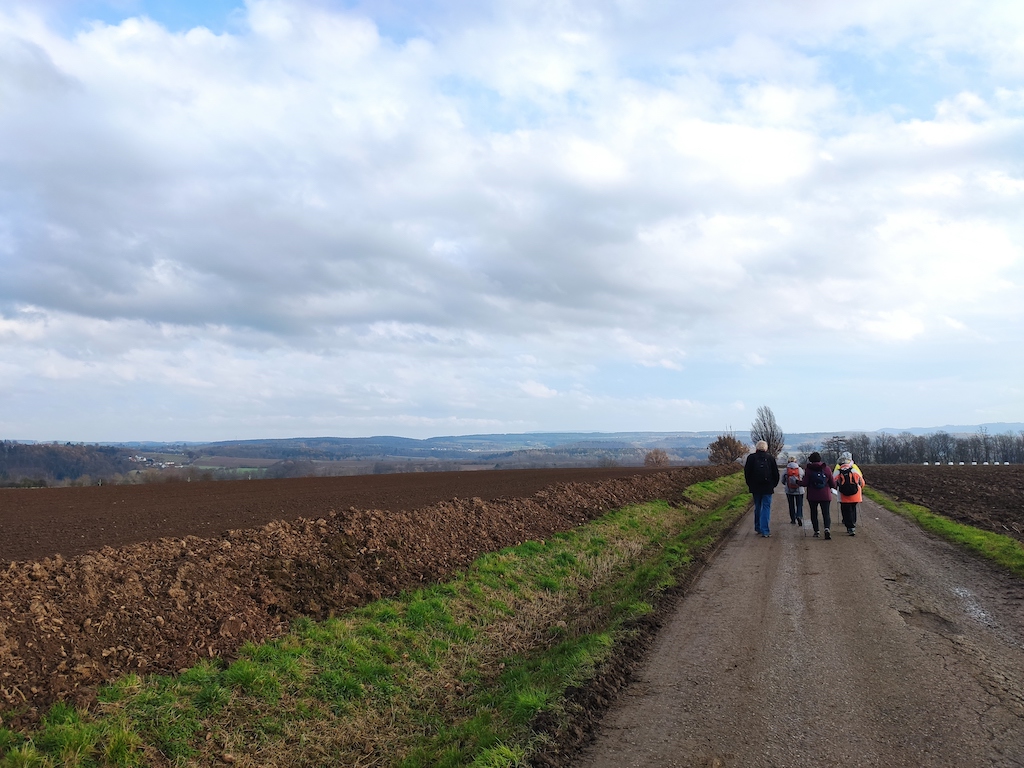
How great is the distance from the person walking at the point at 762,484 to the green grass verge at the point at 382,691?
5744 mm

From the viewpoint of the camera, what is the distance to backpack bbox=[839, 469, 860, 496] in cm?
1562

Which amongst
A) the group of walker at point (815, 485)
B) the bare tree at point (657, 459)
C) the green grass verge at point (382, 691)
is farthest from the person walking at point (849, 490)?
the bare tree at point (657, 459)

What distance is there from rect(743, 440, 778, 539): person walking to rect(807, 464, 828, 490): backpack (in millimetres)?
810

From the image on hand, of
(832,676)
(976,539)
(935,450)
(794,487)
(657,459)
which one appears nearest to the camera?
(832,676)

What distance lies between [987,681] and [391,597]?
288 inches

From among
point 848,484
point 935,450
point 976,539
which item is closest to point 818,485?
point 848,484

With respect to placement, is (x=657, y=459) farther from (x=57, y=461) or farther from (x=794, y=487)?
(x=794, y=487)

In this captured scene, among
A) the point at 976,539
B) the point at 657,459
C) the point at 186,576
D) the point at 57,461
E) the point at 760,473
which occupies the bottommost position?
the point at 657,459

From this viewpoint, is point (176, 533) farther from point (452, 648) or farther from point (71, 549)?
point (452, 648)

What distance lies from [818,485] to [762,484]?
128cm

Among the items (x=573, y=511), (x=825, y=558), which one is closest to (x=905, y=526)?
(x=825, y=558)

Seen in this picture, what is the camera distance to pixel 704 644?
7691 mm

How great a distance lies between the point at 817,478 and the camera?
15852 millimetres

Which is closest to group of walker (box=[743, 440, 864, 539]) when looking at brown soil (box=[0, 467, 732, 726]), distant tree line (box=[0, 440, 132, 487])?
brown soil (box=[0, 467, 732, 726])
